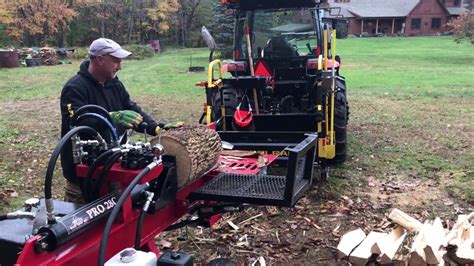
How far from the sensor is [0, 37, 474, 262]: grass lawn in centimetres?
592

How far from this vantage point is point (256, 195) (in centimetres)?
334

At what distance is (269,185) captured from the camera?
361 centimetres

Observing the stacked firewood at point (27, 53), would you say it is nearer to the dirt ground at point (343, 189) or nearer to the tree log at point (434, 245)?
the dirt ground at point (343, 189)

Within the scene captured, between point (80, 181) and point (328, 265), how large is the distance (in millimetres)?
2389

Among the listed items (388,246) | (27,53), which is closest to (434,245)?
(388,246)

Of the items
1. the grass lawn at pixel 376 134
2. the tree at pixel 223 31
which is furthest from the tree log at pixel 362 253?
the tree at pixel 223 31

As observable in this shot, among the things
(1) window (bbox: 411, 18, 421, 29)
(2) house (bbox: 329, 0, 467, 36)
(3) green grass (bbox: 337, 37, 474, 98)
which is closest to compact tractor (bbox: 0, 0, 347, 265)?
(3) green grass (bbox: 337, 37, 474, 98)

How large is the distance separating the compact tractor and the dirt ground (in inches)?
25.3

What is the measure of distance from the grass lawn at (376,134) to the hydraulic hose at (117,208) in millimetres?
2975

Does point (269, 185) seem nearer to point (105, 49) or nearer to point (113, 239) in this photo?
point (113, 239)

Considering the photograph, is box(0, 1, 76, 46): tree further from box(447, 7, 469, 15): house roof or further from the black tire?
box(447, 7, 469, 15): house roof

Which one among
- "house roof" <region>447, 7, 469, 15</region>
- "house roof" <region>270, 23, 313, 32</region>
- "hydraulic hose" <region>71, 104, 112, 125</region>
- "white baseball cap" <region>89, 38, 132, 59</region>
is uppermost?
"house roof" <region>447, 7, 469, 15</region>

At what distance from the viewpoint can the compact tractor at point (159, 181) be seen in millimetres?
2365

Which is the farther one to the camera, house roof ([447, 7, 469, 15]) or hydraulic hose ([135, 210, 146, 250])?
house roof ([447, 7, 469, 15])
